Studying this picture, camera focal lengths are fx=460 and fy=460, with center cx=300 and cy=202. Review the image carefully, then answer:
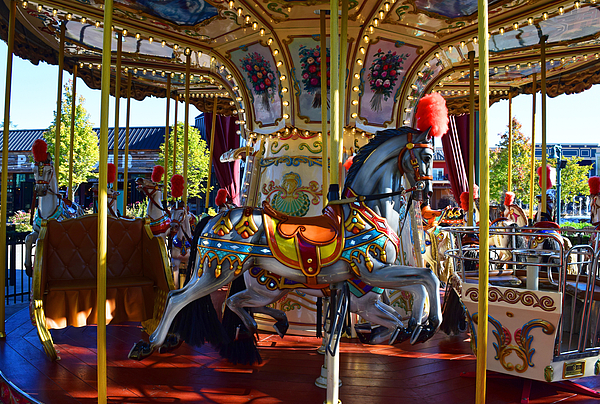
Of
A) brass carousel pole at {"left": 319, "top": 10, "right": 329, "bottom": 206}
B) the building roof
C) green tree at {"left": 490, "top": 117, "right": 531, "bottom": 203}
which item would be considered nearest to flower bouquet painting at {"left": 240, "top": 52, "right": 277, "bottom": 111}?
brass carousel pole at {"left": 319, "top": 10, "right": 329, "bottom": 206}

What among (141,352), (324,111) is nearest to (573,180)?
(324,111)

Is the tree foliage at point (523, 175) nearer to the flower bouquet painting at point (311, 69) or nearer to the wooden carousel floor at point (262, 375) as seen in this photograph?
the flower bouquet painting at point (311, 69)

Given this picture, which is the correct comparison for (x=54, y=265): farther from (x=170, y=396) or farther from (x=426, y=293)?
(x=426, y=293)


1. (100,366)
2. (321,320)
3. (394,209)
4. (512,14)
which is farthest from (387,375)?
(512,14)

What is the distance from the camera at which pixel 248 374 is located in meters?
3.28

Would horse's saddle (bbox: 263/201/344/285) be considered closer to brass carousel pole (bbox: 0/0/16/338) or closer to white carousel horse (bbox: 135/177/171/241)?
brass carousel pole (bbox: 0/0/16/338)

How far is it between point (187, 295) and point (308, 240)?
838mm

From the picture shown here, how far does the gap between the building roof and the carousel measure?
2127 centimetres

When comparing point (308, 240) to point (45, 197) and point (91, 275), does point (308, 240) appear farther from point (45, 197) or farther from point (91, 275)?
point (45, 197)

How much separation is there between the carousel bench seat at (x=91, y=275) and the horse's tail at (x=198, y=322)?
830 millimetres

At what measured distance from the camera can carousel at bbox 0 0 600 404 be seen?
261 centimetres

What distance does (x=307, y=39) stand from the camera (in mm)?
4609

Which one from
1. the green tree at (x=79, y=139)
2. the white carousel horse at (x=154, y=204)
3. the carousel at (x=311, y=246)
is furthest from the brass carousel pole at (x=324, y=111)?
the green tree at (x=79, y=139)

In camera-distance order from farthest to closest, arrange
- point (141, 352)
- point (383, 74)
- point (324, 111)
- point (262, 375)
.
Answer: point (383, 74) → point (324, 111) → point (262, 375) → point (141, 352)
